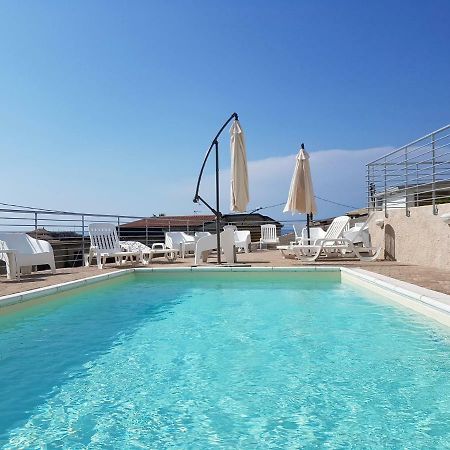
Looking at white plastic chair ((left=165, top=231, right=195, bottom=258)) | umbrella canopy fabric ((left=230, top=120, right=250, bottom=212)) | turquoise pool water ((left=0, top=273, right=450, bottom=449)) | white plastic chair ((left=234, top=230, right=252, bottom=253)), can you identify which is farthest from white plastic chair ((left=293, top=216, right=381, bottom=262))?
turquoise pool water ((left=0, top=273, right=450, bottom=449))

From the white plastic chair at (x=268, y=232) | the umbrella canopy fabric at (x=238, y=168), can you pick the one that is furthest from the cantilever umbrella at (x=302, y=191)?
the white plastic chair at (x=268, y=232)

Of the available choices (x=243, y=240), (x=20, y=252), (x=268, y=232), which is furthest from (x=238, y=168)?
(x=268, y=232)

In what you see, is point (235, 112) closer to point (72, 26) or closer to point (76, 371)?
point (72, 26)

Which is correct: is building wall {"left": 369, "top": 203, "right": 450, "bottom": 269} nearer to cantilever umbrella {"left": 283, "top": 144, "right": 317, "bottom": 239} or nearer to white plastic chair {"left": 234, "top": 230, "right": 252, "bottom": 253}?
cantilever umbrella {"left": 283, "top": 144, "right": 317, "bottom": 239}

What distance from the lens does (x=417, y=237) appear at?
8656 mm

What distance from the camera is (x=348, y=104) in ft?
57.0

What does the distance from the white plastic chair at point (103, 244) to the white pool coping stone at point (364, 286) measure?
0.90 meters

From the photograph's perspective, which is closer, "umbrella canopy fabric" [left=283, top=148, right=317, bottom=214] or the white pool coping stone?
the white pool coping stone

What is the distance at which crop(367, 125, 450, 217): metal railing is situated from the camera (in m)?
7.78

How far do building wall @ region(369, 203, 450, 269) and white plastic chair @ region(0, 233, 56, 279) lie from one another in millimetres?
7264

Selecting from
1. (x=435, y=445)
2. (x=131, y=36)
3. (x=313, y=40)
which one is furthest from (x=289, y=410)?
(x=313, y=40)

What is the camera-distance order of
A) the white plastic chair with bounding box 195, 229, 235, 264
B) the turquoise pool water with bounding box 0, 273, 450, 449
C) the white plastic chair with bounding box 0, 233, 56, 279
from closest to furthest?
1. the turquoise pool water with bounding box 0, 273, 450, 449
2. the white plastic chair with bounding box 0, 233, 56, 279
3. the white plastic chair with bounding box 195, 229, 235, 264

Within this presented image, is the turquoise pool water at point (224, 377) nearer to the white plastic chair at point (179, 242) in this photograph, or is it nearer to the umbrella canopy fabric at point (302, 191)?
the umbrella canopy fabric at point (302, 191)

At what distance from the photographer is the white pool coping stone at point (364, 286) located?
438 cm
